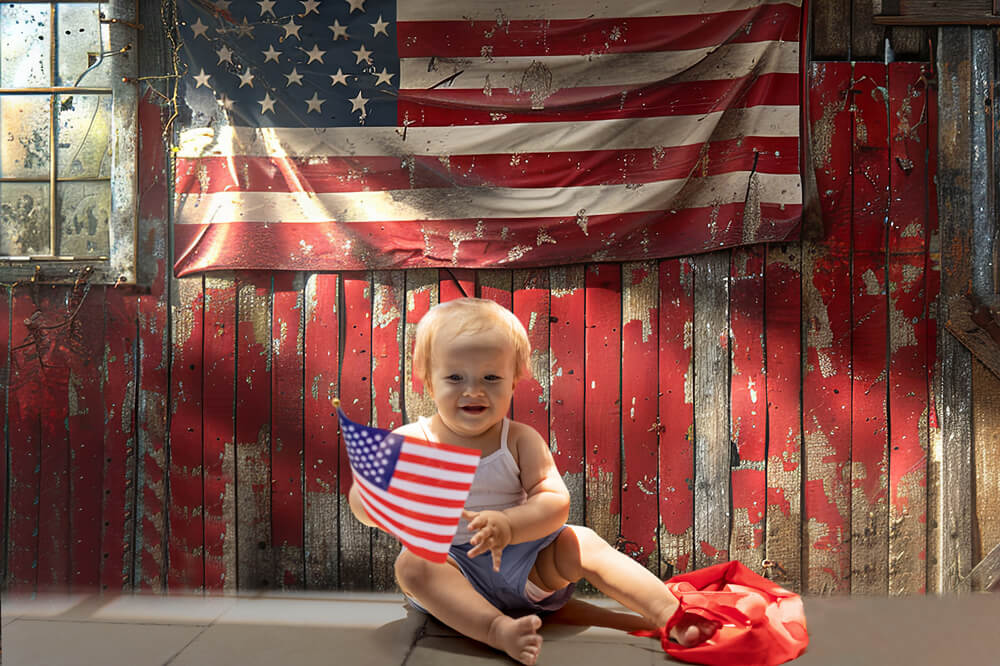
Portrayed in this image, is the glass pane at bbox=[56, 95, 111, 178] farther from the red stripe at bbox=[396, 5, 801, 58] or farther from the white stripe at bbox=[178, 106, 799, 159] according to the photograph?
the red stripe at bbox=[396, 5, 801, 58]

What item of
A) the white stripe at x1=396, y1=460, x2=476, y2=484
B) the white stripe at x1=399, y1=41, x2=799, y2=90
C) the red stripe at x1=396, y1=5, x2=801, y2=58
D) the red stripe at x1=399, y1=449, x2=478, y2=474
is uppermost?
the red stripe at x1=396, y1=5, x2=801, y2=58

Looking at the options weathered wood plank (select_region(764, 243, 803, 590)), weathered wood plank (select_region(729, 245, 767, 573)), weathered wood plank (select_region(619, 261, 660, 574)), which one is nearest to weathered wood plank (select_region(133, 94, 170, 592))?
weathered wood plank (select_region(619, 261, 660, 574))

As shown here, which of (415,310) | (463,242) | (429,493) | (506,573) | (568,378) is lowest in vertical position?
(506,573)

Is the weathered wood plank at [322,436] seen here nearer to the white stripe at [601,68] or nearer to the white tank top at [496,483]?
the white tank top at [496,483]

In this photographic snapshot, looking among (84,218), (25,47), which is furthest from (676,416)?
(25,47)

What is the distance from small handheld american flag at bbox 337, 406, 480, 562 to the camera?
1.58 m

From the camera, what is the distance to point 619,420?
2.30m

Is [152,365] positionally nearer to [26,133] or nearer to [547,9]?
[26,133]

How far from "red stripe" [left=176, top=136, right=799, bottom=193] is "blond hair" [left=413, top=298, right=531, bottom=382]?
0.59m

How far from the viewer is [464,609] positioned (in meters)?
1.73

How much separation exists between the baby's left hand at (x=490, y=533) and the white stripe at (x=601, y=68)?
132cm

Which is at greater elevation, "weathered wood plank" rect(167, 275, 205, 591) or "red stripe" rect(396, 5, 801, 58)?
"red stripe" rect(396, 5, 801, 58)

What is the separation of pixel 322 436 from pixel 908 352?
190 cm

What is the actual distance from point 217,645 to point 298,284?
1.08 m
